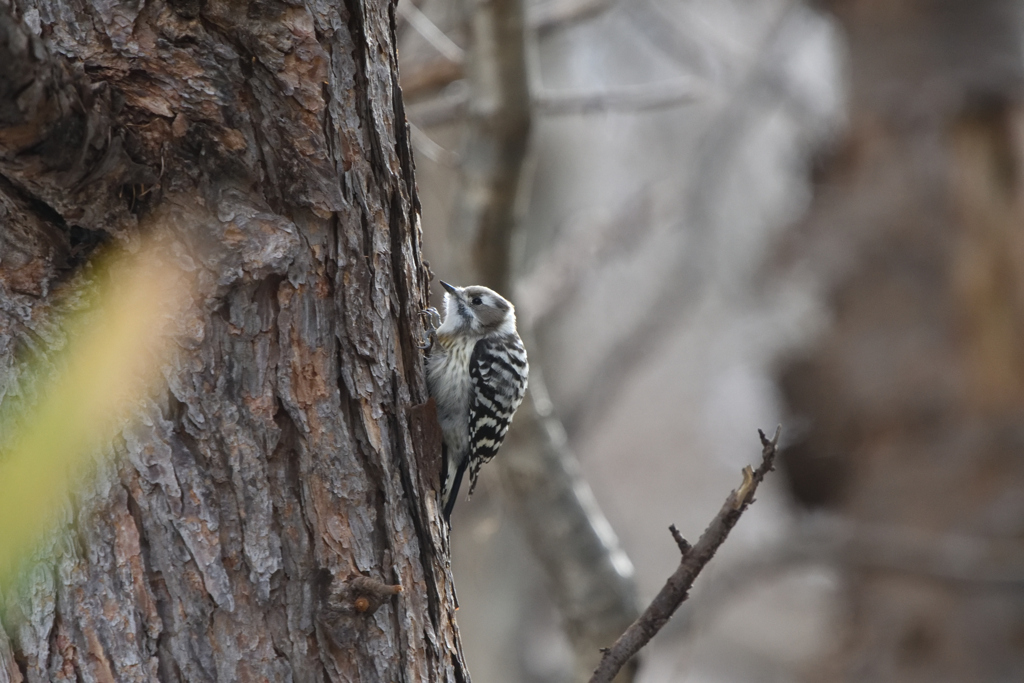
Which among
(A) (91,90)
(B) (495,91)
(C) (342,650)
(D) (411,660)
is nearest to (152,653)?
(C) (342,650)

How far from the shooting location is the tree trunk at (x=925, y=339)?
725 cm

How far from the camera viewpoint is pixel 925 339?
758 cm

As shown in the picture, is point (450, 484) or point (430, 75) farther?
point (430, 75)

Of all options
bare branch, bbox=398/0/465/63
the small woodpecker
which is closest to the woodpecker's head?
the small woodpecker

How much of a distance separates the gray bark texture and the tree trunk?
5.69 metres

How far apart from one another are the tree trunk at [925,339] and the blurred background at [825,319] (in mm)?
17

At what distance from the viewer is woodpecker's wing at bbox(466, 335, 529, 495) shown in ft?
13.0

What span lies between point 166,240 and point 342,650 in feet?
3.08

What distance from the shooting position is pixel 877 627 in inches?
306

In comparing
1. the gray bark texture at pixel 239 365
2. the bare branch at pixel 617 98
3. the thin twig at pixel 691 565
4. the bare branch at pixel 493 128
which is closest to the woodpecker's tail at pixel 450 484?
the bare branch at pixel 493 128

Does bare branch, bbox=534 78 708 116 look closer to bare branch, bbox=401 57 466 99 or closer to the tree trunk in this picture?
bare branch, bbox=401 57 466 99

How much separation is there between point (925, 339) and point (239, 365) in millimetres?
6641

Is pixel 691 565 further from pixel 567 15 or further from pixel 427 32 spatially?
pixel 567 15

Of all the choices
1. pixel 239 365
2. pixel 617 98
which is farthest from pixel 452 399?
pixel 239 365
